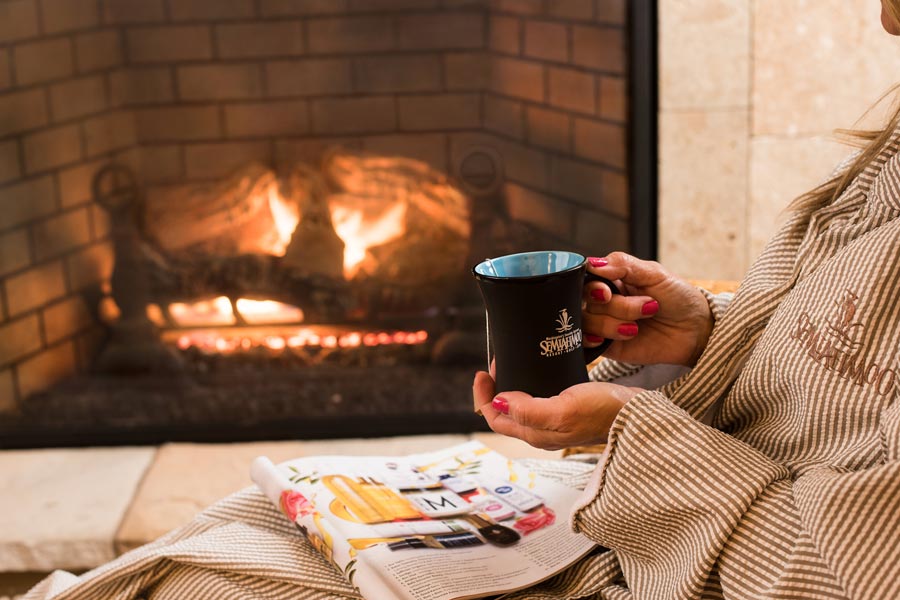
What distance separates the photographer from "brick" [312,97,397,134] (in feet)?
5.64

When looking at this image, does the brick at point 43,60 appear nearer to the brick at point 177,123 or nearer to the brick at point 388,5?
the brick at point 177,123

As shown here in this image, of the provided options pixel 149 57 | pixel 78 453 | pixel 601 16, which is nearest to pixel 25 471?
pixel 78 453

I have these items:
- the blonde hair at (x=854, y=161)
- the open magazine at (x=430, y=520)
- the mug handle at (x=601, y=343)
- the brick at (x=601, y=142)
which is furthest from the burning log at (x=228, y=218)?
the blonde hair at (x=854, y=161)

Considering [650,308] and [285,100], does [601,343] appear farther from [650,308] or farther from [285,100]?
[285,100]

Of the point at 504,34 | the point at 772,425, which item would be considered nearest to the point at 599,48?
the point at 504,34

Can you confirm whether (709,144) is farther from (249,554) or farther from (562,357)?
(249,554)

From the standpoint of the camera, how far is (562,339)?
72 centimetres

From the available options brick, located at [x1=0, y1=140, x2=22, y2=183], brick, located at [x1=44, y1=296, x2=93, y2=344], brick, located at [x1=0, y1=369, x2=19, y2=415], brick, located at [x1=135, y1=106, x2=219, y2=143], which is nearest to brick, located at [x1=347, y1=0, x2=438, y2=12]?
brick, located at [x1=135, y1=106, x2=219, y2=143]

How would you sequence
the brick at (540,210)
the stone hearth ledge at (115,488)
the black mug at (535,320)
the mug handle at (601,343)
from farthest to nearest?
1. the brick at (540,210)
2. the stone hearth ledge at (115,488)
3. the mug handle at (601,343)
4. the black mug at (535,320)

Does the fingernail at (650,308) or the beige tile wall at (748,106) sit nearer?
the fingernail at (650,308)

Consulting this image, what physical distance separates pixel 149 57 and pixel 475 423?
903 millimetres

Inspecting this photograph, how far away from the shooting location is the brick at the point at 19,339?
5.87 ft

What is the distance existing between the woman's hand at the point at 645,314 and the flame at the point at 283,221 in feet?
3.39

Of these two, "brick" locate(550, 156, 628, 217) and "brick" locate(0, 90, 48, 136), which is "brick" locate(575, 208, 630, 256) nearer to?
"brick" locate(550, 156, 628, 217)
